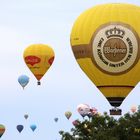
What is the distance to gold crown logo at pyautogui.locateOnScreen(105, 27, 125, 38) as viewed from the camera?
85500mm

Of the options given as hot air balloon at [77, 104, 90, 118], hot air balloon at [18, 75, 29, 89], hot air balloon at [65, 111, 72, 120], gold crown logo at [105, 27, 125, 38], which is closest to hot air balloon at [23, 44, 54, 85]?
hot air balloon at [18, 75, 29, 89]

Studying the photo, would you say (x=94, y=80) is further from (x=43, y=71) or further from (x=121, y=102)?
(x=43, y=71)

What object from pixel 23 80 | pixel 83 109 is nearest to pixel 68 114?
pixel 83 109

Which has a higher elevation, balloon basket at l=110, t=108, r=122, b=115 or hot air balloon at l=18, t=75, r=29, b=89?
hot air balloon at l=18, t=75, r=29, b=89

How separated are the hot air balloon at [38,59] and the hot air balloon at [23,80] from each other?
5978 mm

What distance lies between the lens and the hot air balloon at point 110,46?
85.2 metres

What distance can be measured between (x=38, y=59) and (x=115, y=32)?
1983 centimetres

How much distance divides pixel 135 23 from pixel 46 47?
22.2 m

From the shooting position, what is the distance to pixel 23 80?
11244cm

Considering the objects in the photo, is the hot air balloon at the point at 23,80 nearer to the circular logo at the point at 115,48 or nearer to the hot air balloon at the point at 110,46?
the hot air balloon at the point at 110,46

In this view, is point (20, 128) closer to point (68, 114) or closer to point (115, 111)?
point (68, 114)

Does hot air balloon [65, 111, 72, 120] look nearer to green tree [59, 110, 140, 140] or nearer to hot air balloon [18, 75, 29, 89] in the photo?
hot air balloon [18, 75, 29, 89]

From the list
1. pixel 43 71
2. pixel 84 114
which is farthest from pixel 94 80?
pixel 84 114

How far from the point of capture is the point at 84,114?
376 ft
